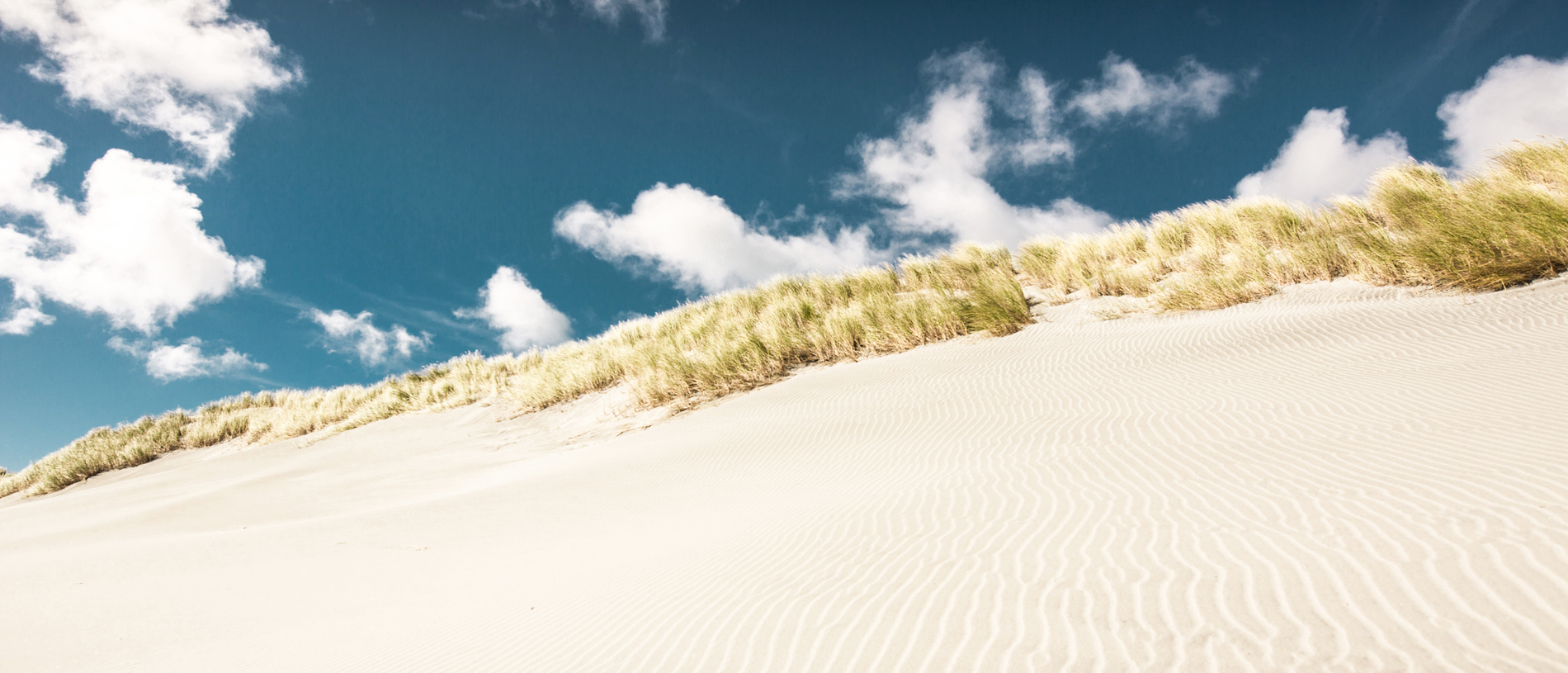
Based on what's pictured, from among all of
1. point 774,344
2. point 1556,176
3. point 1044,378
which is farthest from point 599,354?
point 1556,176

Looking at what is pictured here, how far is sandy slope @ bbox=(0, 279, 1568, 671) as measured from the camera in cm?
219

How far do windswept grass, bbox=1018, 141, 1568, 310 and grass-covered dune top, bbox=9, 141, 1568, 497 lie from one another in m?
0.03

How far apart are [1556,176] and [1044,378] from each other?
28.3 ft

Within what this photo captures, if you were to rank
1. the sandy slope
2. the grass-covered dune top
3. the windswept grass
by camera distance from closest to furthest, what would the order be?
1. the sandy slope
2. the windswept grass
3. the grass-covered dune top

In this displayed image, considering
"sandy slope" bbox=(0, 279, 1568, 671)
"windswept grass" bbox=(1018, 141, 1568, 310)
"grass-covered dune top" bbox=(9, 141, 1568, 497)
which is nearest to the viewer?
"sandy slope" bbox=(0, 279, 1568, 671)

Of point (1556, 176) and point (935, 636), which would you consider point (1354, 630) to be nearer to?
point (935, 636)

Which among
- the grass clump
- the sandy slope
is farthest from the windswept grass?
the grass clump

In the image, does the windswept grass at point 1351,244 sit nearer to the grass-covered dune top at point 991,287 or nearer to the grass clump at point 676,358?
the grass-covered dune top at point 991,287

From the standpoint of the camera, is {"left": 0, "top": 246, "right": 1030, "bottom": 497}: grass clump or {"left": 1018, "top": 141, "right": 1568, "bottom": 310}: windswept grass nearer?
{"left": 1018, "top": 141, "right": 1568, "bottom": 310}: windswept grass

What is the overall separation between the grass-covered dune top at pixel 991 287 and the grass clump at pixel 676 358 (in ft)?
0.14

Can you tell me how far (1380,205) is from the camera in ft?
34.9

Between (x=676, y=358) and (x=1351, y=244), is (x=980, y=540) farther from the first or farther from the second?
(x=1351, y=244)

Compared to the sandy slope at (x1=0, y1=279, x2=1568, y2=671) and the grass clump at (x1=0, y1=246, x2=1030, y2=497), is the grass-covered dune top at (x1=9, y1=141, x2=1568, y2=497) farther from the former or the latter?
the sandy slope at (x1=0, y1=279, x2=1568, y2=671)

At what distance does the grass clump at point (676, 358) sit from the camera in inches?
440
